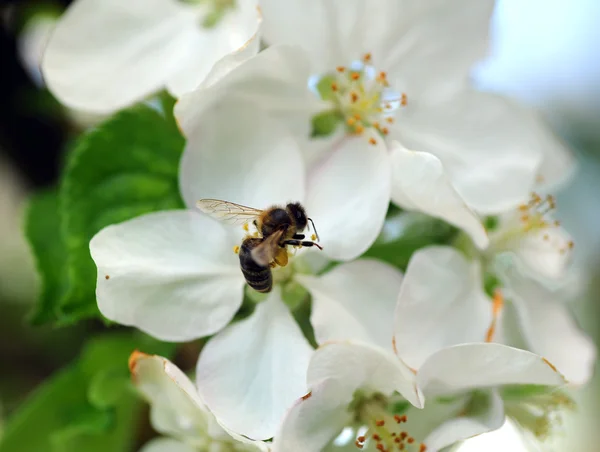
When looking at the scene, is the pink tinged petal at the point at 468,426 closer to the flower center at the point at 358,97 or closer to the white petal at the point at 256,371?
the white petal at the point at 256,371

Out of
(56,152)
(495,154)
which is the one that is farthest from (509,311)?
(56,152)

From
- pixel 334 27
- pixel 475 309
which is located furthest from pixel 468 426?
pixel 334 27

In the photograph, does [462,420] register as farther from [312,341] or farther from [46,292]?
[46,292]

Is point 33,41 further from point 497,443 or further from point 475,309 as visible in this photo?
point 497,443

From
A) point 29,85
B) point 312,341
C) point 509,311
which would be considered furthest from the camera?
point 29,85

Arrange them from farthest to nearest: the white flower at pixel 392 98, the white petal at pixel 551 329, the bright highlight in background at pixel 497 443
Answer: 1. the bright highlight in background at pixel 497 443
2. the white petal at pixel 551 329
3. the white flower at pixel 392 98

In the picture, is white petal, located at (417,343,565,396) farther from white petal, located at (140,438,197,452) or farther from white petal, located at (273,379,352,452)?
white petal, located at (140,438,197,452)

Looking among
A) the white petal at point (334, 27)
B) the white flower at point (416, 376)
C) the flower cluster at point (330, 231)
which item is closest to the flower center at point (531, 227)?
the flower cluster at point (330, 231)
